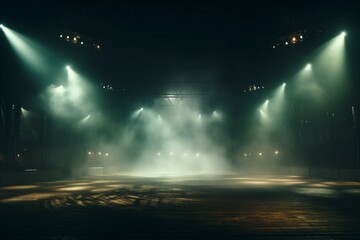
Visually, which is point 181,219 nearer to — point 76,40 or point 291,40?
point 291,40

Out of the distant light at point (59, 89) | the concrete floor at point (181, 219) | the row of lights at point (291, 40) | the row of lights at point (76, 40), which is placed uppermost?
the row of lights at point (76, 40)

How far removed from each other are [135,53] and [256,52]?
11.7m

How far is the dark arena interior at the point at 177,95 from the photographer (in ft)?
31.0

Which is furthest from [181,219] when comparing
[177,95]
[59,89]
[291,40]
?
[177,95]

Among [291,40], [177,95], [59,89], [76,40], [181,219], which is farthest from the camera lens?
[177,95]

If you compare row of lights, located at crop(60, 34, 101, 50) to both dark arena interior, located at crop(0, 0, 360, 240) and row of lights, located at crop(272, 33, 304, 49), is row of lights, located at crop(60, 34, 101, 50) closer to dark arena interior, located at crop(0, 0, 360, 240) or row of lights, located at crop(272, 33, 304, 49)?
dark arena interior, located at crop(0, 0, 360, 240)

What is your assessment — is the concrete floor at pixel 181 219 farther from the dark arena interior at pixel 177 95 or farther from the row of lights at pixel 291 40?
the row of lights at pixel 291 40

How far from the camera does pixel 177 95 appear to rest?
150 feet

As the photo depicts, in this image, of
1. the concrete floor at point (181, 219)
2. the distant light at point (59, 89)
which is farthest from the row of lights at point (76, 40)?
the concrete floor at point (181, 219)

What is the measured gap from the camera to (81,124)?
43281 mm

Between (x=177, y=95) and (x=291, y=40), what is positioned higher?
(x=291, y=40)

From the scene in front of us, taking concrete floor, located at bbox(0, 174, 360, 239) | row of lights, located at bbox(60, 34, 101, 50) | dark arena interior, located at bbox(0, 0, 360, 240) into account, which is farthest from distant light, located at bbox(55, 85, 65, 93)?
concrete floor, located at bbox(0, 174, 360, 239)

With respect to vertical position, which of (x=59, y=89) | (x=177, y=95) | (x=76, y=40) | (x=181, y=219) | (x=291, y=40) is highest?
(x=76, y=40)

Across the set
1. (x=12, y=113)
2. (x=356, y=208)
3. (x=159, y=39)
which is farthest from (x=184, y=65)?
(x=356, y=208)
